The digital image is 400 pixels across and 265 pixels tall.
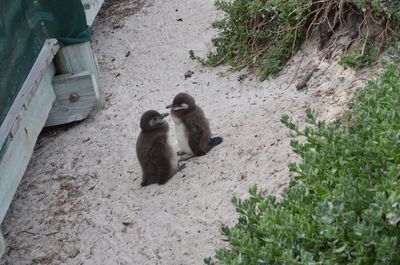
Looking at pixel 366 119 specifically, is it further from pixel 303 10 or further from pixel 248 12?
pixel 248 12

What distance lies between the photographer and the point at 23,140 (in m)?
6.70

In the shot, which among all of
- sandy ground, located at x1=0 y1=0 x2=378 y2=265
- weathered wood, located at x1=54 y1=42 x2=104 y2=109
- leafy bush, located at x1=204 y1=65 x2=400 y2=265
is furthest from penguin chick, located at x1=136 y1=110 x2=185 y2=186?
leafy bush, located at x1=204 y1=65 x2=400 y2=265

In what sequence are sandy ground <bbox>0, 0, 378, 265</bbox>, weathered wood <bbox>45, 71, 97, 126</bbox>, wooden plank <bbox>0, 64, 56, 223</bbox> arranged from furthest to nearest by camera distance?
1. weathered wood <bbox>45, 71, 97, 126</bbox>
2. wooden plank <bbox>0, 64, 56, 223</bbox>
3. sandy ground <bbox>0, 0, 378, 265</bbox>

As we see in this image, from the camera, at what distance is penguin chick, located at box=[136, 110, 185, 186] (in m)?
6.55

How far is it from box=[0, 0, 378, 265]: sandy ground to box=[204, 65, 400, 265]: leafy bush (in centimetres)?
141

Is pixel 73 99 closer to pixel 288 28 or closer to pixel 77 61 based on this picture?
pixel 77 61

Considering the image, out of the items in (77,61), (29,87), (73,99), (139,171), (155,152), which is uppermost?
(29,87)

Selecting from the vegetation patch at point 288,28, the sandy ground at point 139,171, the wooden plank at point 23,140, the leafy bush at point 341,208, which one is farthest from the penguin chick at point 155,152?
the leafy bush at point 341,208

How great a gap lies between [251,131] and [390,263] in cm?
349

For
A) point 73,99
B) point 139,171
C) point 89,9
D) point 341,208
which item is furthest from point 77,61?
point 341,208

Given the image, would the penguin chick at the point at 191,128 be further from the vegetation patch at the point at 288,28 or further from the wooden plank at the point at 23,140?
the wooden plank at the point at 23,140

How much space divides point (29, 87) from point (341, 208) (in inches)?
175

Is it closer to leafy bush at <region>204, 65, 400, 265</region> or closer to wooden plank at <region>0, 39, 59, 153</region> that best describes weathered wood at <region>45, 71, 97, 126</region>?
wooden plank at <region>0, 39, 59, 153</region>

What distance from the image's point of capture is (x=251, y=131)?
21.5 ft
